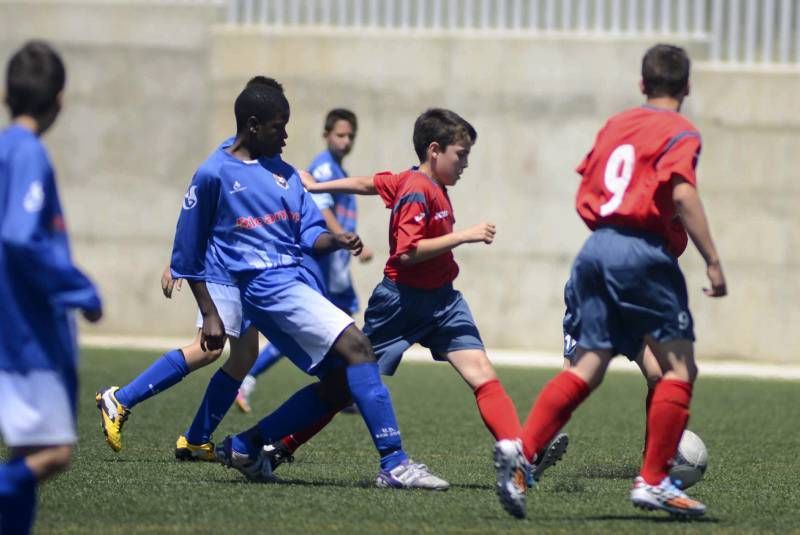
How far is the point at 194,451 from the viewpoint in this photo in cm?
731

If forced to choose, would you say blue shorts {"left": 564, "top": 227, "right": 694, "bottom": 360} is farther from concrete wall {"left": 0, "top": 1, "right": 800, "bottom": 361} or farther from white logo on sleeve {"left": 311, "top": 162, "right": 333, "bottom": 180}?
concrete wall {"left": 0, "top": 1, "right": 800, "bottom": 361}

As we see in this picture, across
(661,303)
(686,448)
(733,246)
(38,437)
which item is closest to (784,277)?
(733,246)

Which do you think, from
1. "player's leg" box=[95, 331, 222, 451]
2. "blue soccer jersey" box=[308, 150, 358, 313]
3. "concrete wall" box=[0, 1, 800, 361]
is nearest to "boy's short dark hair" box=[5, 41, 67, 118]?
"player's leg" box=[95, 331, 222, 451]

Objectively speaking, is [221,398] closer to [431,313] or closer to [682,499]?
[431,313]

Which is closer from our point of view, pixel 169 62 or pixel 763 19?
pixel 763 19

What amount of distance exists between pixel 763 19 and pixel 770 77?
1.98ft

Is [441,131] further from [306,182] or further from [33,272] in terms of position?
[33,272]

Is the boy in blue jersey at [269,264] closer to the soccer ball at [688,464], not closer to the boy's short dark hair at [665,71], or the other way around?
the soccer ball at [688,464]

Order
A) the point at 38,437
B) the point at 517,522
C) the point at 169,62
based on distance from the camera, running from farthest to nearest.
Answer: the point at 169,62 < the point at 517,522 < the point at 38,437

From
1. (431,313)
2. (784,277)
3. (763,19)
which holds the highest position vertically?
(763,19)

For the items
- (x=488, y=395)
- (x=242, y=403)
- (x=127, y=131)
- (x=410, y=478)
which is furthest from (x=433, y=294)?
(x=127, y=131)

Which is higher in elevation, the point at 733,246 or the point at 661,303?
the point at 661,303

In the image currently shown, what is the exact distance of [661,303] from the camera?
5.58 meters

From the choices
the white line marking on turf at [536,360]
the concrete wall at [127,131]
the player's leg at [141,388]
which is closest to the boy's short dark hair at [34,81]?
the player's leg at [141,388]
